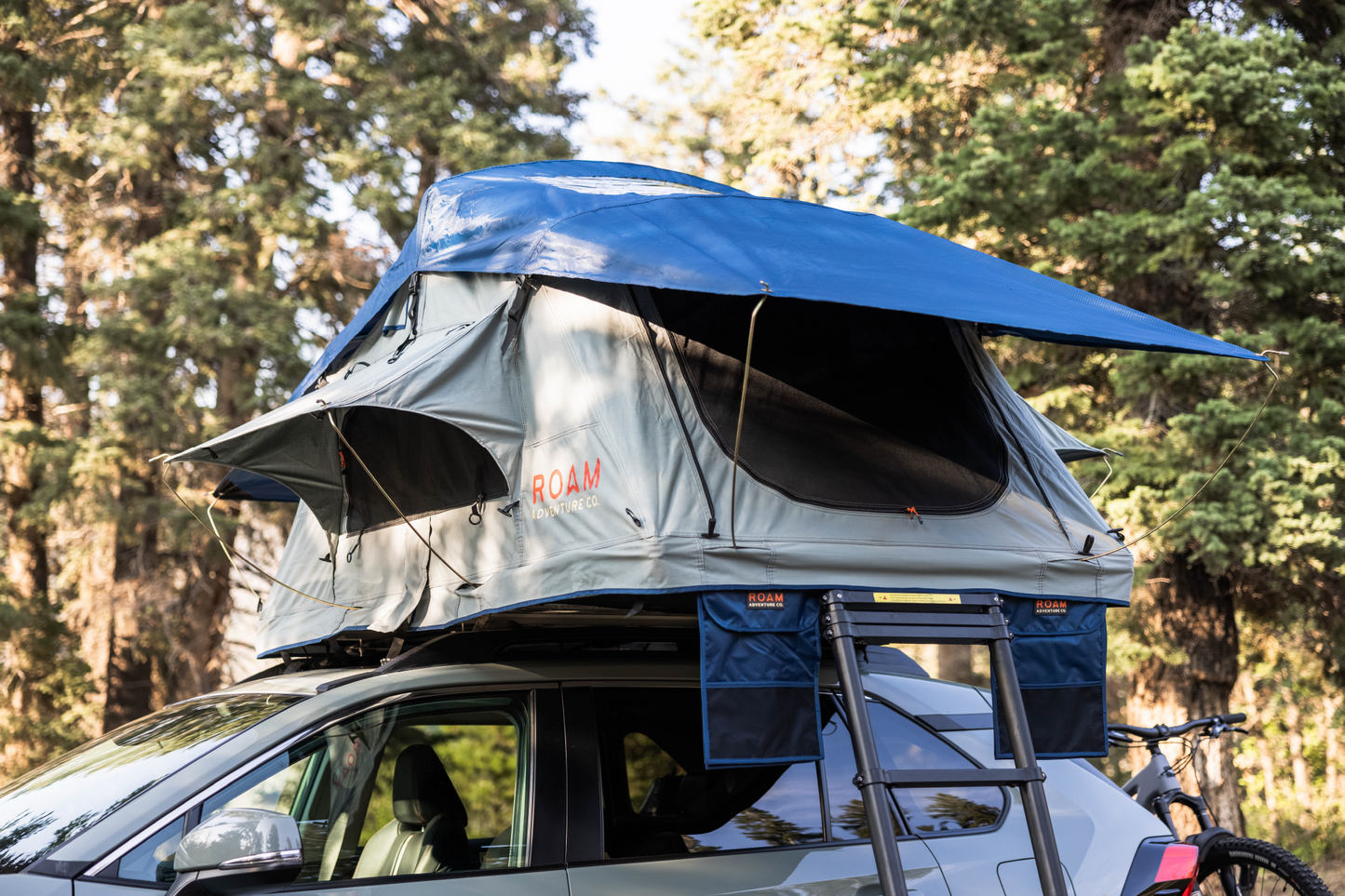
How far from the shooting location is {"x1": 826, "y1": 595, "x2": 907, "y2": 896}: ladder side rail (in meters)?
3.10

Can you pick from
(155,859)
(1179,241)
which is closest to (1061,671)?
(155,859)

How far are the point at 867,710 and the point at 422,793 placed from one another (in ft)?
4.49

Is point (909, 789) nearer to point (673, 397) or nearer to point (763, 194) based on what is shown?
point (673, 397)

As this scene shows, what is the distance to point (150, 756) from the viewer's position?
3.17 meters

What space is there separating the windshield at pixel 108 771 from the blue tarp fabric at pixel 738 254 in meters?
1.70

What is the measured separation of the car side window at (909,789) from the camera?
371cm

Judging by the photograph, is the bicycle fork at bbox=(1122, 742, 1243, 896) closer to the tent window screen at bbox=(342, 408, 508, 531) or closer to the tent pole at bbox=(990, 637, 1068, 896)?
the tent pole at bbox=(990, 637, 1068, 896)

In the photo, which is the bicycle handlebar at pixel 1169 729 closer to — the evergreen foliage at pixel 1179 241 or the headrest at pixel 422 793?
the evergreen foliage at pixel 1179 241

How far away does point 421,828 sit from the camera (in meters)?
3.21

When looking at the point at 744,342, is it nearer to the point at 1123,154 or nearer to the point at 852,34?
the point at 1123,154

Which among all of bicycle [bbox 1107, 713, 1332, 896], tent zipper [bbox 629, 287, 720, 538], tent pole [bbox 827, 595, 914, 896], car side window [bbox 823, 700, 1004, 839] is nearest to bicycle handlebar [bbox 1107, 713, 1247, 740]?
bicycle [bbox 1107, 713, 1332, 896]

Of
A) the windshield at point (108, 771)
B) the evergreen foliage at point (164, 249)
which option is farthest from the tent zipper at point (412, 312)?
the evergreen foliage at point (164, 249)

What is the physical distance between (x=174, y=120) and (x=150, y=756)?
44.0ft

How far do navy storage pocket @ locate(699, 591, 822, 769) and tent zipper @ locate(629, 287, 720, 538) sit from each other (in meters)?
0.21
